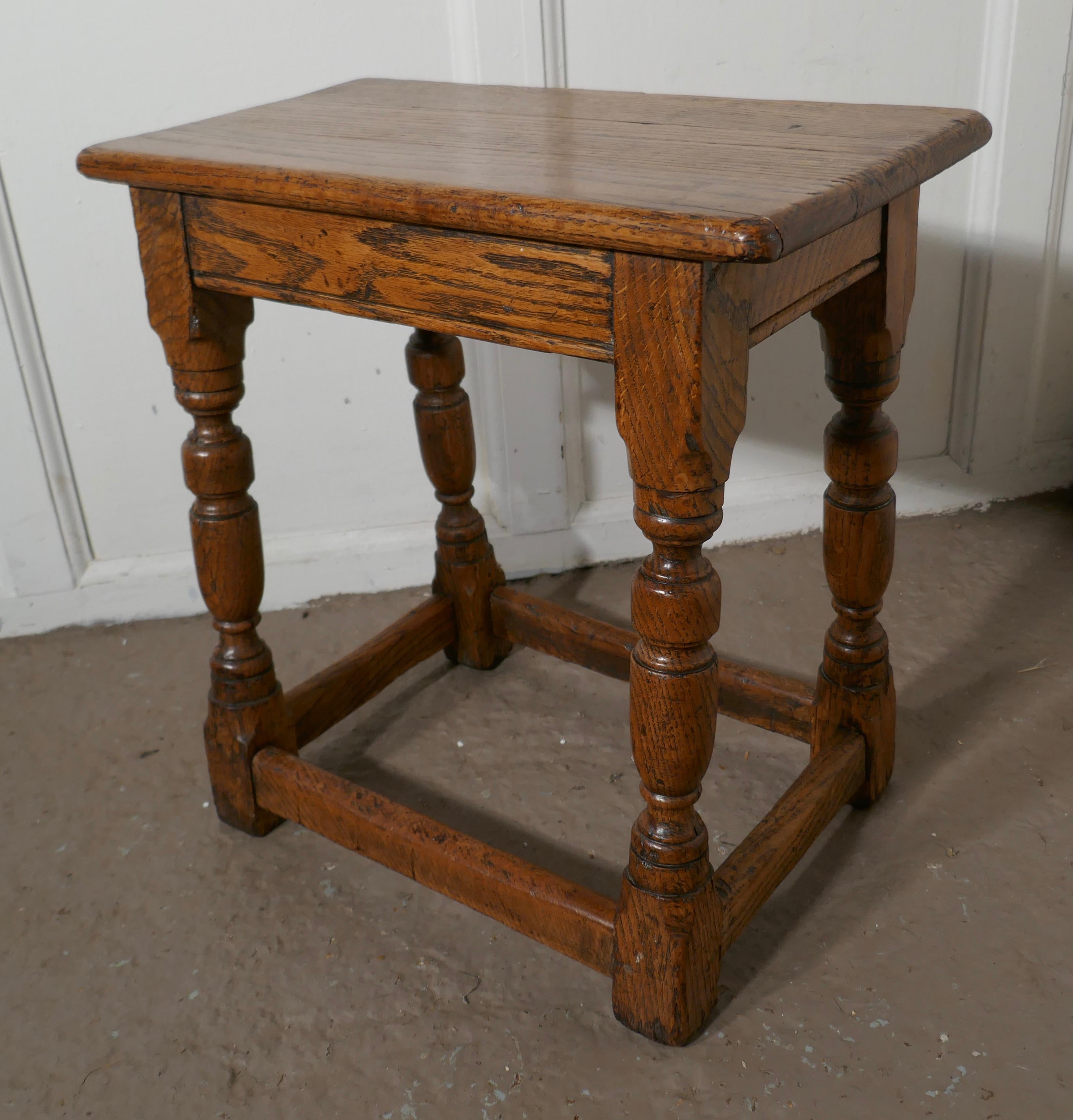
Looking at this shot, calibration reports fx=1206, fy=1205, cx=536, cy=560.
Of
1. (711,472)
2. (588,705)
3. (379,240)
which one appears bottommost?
(588,705)

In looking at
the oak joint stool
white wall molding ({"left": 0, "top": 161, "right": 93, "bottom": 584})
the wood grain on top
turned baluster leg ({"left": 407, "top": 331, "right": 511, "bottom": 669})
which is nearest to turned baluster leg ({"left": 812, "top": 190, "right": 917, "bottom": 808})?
the oak joint stool

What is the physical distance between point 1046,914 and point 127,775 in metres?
1.14

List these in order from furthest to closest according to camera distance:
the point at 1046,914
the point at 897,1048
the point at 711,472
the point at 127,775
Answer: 1. the point at 127,775
2. the point at 1046,914
3. the point at 897,1048
4. the point at 711,472

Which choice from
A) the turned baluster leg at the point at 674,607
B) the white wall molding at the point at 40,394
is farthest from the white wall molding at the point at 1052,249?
the white wall molding at the point at 40,394

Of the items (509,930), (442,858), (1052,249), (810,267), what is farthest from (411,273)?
(1052,249)

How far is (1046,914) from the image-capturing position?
4.21ft

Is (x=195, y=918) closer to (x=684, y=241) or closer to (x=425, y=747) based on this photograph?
(x=425, y=747)

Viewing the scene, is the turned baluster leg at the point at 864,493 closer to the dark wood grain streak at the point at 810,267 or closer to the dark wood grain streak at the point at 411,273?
the dark wood grain streak at the point at 810,267

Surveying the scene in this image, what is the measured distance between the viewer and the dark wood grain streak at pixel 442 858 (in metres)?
1.18

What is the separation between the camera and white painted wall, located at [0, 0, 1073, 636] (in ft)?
5.64

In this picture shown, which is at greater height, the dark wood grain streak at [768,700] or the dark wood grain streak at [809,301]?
the dark wood grain streak at [809,301]

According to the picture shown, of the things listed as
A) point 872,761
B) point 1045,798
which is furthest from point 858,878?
point 1045,798

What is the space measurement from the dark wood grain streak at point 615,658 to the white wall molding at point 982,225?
A: 697mm

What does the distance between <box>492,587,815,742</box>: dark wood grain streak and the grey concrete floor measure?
75mm
